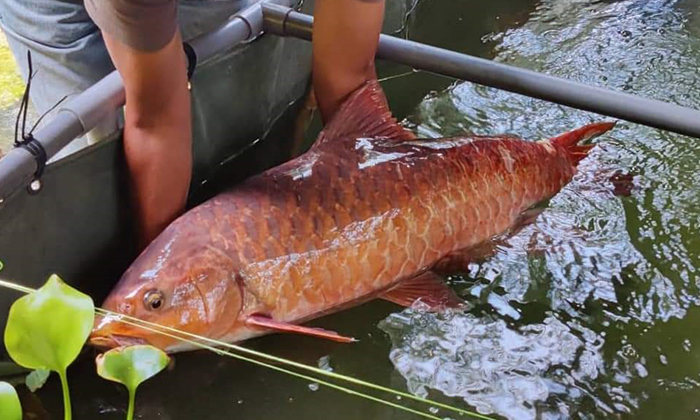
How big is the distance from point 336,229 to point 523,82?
26.0 inches

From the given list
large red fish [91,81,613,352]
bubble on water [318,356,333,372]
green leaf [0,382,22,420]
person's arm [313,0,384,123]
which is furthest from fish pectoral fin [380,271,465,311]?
green leaf [0,382,22,420]

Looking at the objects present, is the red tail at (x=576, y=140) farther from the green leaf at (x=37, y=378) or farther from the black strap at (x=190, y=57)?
the green leaf at (x=37, y=378)

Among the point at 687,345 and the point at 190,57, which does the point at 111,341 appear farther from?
the point at 687,345

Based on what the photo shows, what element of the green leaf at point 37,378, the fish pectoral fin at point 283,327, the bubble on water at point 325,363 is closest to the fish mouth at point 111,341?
the green leaf at point 37,378

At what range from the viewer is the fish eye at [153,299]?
1.54m

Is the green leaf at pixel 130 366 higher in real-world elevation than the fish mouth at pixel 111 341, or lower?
higher

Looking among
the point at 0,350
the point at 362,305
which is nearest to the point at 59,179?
the point at 0,350

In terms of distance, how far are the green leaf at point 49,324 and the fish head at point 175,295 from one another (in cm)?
64

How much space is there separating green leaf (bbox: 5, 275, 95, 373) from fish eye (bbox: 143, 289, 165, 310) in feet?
2.24

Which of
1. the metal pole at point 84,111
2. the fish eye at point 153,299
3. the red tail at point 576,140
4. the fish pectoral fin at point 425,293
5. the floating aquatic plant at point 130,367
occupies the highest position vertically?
the floating aquatic plant at point 130,367

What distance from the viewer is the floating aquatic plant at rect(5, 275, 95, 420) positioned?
2.72 feet

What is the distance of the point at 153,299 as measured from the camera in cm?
154

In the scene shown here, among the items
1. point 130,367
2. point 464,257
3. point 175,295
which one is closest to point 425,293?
point 464,257

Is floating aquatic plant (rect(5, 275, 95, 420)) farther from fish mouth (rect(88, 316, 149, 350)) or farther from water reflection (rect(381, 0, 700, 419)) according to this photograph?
water reflection (rect(381, 0, 700, 419))
